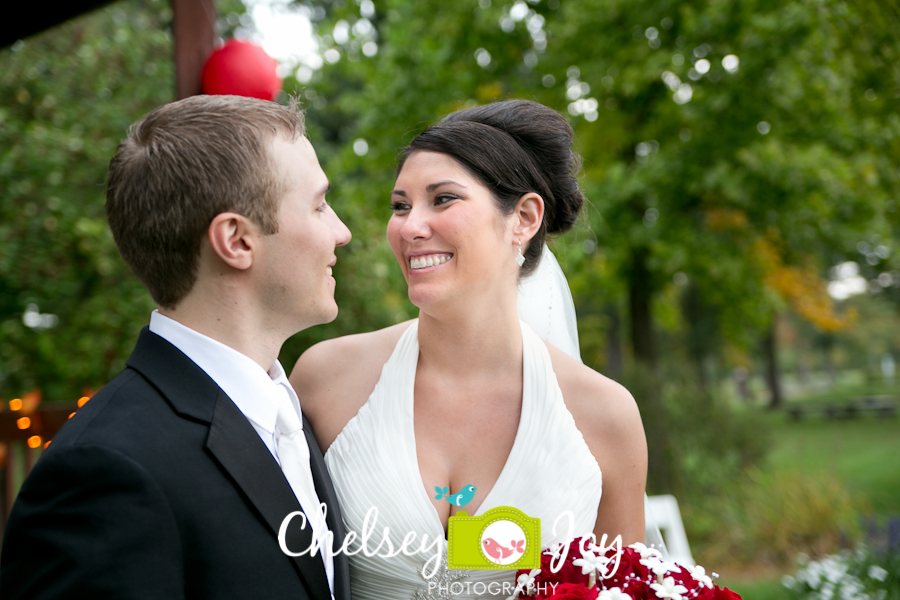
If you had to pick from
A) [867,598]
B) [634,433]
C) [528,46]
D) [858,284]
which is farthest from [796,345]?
[634,433]

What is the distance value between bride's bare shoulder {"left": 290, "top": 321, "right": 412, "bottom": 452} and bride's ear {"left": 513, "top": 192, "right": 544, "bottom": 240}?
700mm

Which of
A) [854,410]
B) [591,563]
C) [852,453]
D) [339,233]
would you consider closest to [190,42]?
[339,233]

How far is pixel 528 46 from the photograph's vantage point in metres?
9.46

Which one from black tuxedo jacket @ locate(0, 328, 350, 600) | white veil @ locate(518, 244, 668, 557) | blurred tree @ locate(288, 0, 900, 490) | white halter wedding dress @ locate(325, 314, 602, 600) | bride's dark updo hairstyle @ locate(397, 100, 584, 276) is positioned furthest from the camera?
blurred tree @ locate(288, 0, 900, 490)

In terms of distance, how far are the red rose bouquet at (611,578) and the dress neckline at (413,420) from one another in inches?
19.3

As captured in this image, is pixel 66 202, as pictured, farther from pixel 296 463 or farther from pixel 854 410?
pixel 854 410

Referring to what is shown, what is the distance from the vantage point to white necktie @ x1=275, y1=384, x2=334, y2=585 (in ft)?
5.75

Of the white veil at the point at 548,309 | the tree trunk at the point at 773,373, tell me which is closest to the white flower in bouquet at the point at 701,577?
the white veil at the point at 548,309

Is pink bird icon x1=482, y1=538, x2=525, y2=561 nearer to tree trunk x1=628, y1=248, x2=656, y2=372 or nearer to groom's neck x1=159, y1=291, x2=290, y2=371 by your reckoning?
groom's neck x1=159, y1=291, x2=290, y2=371

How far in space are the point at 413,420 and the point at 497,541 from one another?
0.64m

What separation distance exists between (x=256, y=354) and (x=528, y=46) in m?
8.79

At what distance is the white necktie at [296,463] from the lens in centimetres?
175

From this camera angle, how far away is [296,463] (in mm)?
1800

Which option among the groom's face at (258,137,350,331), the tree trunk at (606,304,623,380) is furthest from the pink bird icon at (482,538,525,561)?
the tree trunk at (606,304,623,380)
